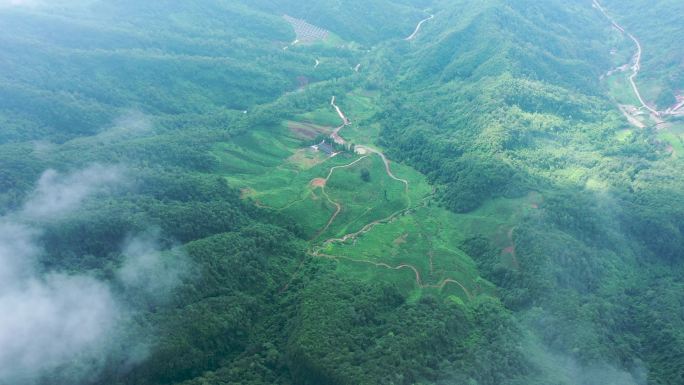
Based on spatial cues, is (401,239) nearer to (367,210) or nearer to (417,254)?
(417,254)

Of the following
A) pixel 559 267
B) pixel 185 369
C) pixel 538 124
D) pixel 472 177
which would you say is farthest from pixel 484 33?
pixel 185 369

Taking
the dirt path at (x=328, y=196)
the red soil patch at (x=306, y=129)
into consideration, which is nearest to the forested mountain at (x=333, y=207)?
the dirt path at (x=328, y=196)

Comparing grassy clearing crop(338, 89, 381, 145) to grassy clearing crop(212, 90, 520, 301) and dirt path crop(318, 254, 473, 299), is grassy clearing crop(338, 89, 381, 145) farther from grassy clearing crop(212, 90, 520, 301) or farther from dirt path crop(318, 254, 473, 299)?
dirt path crop(318, 254, 473, 299)

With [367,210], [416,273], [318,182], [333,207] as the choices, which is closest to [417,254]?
[416,273]

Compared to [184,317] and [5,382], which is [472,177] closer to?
[184,317]

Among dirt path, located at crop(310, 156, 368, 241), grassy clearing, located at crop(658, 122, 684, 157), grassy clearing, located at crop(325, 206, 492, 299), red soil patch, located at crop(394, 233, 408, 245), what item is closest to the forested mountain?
grassy clearing, located at crop(325, 206, 492, 299)

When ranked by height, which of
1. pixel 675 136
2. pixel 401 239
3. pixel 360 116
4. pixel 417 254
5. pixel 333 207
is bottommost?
pixel 333 207

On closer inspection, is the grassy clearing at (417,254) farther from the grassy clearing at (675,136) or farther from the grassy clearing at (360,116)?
the grassy clearing at (675,136)

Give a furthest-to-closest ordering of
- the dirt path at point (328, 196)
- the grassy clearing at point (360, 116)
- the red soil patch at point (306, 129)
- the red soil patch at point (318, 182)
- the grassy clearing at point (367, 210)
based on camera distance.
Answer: the grassy clearing at point (360, 116), the red soil patch at point (306, 129), the red soil patch at point (318, 182), the dirt path at point (328, 196), the grassy clearing at point (367, 210)

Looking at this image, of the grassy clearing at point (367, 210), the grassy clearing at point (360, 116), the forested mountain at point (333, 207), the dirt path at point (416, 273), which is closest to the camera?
the forested mountain at point (333, 207)
